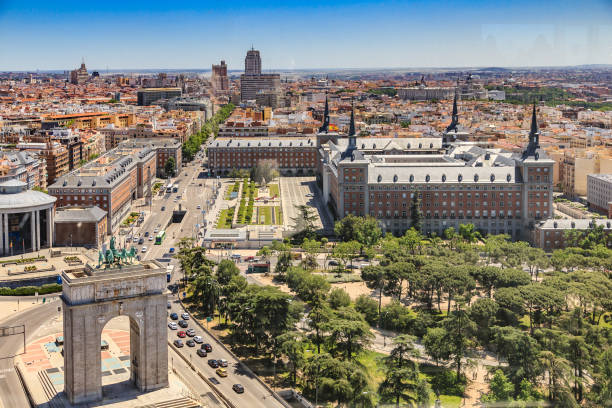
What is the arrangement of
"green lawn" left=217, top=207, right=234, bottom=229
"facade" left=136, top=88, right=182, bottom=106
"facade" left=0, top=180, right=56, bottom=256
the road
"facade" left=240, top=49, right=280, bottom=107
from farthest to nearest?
"facade" left=240, top=49, right=280, bottom=107
"facade" left=136, top=88, right=182, bottom=106
"green lawn" left=217, top=207, right=234, bottom=229
"facade" left=0, top=180, right=56, bottom=256
the road

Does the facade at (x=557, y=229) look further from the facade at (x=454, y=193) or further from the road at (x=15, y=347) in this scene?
the road at (x=15, y=347)

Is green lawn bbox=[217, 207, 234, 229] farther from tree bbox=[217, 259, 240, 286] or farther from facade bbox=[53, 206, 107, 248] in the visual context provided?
tree bbox=[217, 259, 240, 286]

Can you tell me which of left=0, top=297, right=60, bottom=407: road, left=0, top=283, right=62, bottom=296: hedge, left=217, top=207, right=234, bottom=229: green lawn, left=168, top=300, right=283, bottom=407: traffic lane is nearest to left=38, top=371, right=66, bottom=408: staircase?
left=0, top=297, right=60, bottom=407: road

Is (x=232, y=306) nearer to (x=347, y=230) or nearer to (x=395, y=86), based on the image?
(x=347, y=230)

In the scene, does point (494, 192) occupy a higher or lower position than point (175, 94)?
lower

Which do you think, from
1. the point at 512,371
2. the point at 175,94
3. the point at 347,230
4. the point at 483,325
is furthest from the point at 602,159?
the point at 175,94
